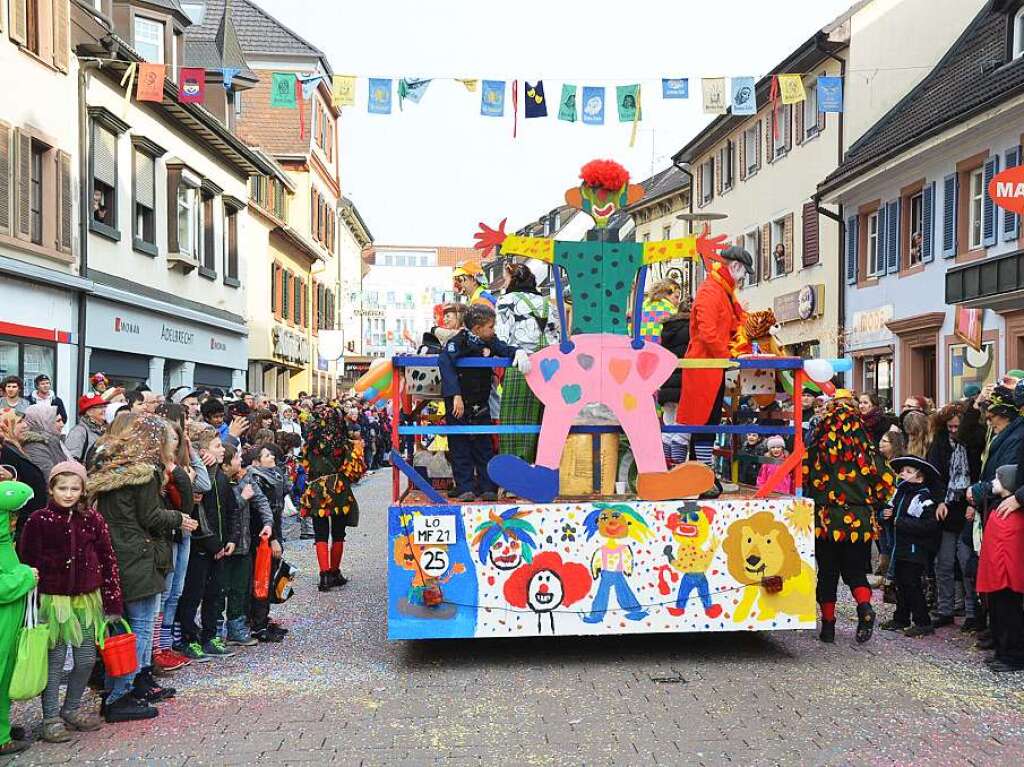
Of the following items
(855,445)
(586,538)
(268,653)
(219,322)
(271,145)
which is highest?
(271,145)

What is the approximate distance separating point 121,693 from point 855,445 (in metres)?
4.83

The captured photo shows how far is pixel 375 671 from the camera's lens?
22.6 feet

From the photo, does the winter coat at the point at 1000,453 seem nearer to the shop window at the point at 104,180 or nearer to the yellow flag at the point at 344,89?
the yellow flag at the point at 344,89

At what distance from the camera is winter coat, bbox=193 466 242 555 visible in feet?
23.4

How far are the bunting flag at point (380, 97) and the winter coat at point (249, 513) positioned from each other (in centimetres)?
714

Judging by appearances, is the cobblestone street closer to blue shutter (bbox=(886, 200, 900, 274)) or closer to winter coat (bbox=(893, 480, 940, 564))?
winter coat (bbox=(893, 480, 940, 564))

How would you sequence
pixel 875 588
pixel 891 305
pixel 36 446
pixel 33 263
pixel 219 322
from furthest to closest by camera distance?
pixel 219 322 < pixel 891 305 < pixel 33 263 < pixel 875 588 < pixel 36 446

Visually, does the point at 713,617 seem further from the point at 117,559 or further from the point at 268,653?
the point at 117,559

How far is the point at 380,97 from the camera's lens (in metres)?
13.7

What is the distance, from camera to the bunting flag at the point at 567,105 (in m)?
13.9

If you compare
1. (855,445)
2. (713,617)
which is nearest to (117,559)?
(713,617)

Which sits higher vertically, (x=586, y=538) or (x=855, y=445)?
(x=855, y=445)

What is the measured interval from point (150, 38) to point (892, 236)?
1495 cm

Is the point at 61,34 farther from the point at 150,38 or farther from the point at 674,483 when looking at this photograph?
the point at 674,483
